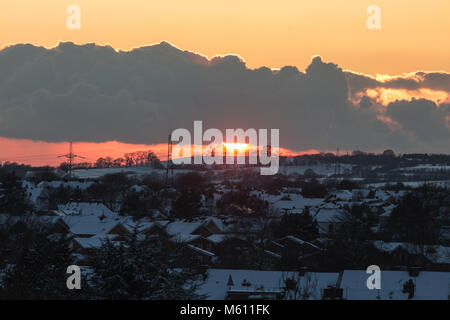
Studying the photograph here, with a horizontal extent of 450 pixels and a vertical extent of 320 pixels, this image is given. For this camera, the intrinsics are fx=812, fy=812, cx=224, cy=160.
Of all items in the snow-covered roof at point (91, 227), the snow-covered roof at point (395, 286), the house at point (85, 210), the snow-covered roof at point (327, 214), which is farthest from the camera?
the house at point (85, 210)

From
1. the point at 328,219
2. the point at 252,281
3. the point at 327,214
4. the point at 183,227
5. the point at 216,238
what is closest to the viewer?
the point at 252,281

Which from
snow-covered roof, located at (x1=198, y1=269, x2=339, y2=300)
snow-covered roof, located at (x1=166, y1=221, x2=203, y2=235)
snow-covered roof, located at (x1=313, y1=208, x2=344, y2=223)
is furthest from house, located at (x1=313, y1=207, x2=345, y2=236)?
snow-covered roof, located at (x1=198, y1=269, x2=339, y2=300)

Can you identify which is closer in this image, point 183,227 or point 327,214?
point 183,227

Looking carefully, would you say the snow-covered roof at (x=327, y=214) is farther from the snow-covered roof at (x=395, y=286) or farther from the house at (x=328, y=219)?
the snow-covered roof at (x=395, y=286)

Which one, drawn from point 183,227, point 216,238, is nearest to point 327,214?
point 183,227

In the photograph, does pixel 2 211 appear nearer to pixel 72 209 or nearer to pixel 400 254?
pixel 72 209

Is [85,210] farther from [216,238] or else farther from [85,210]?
[216,238]

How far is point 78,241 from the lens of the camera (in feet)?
182

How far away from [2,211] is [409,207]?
3909 cm

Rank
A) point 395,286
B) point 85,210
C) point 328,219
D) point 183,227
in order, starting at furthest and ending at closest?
1. point 85,210
2. point 328,219
3. point 183,227
4. point 395,286

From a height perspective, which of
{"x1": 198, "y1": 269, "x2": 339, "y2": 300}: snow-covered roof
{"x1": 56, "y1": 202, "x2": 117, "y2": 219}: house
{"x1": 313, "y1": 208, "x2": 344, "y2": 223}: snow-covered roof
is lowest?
{"x1": 56, "y1": 202, "x2": 117, "y2": 219}: house

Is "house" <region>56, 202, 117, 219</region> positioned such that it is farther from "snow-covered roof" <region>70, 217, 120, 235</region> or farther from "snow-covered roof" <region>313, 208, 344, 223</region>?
"snow-covered roof" <region>313, 208, 344, 223</region>

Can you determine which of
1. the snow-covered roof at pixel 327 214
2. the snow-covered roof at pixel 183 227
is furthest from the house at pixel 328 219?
the snow-covered roof at pixel 183 227
